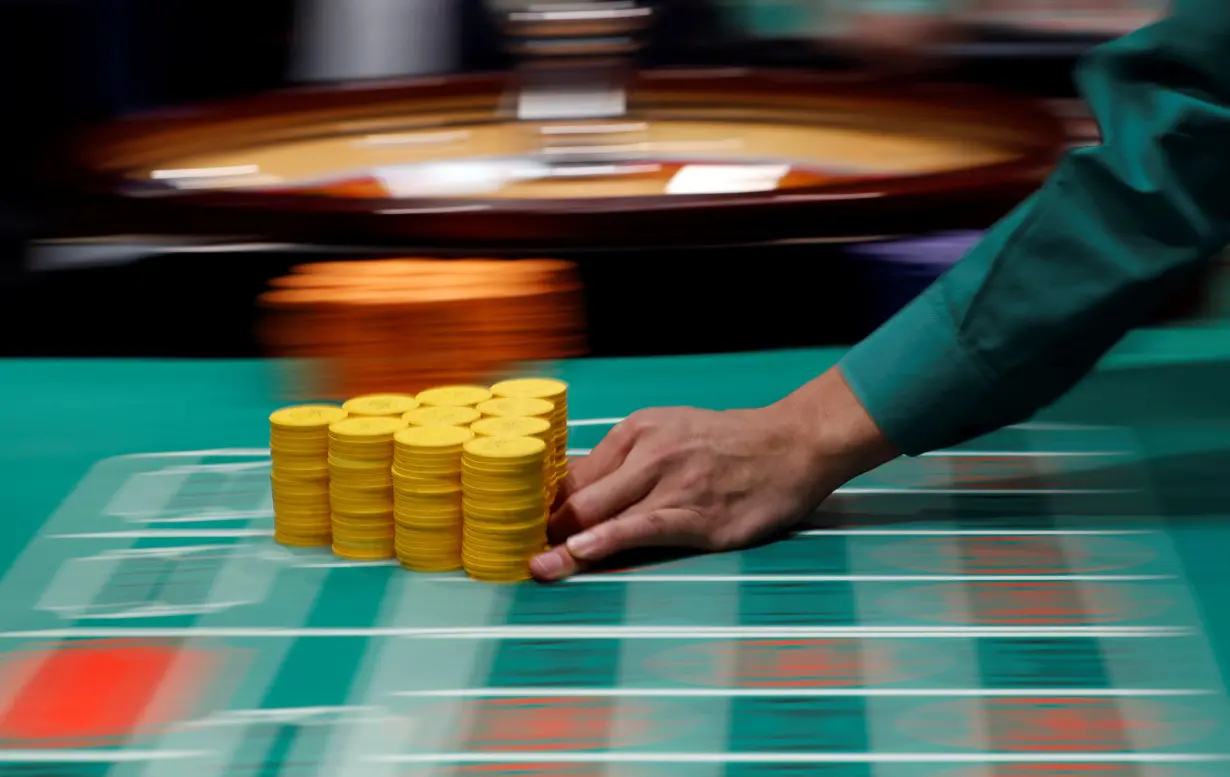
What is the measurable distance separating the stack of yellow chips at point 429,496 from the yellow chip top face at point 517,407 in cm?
8

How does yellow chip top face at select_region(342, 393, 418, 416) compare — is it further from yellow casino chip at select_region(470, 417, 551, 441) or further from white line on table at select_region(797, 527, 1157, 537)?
white line on table at select_region(797, 527, 1157, 537)

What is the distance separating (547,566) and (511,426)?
15 centimetres

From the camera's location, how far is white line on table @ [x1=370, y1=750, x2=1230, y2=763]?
3.90 ft

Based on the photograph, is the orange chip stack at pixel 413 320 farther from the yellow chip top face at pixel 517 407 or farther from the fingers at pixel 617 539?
the fingers at pixel 617 539

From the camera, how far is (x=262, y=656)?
138 centimetres

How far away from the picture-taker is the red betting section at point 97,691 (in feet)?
4.11

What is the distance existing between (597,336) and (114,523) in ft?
Answer: 2.52

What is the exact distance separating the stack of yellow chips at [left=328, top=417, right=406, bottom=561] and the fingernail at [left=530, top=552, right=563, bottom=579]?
0.54 ft

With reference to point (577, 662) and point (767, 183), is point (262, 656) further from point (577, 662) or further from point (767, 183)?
point (767, 183)

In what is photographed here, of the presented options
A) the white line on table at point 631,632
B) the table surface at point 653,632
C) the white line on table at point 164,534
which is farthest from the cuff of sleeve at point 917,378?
the white line on table at point 164,534

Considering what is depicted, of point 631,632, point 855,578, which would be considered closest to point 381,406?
point 631,632

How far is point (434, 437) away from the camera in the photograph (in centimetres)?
157

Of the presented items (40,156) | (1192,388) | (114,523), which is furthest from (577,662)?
(40,156)

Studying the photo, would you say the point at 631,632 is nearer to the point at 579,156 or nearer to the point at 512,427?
the point at 512,427
